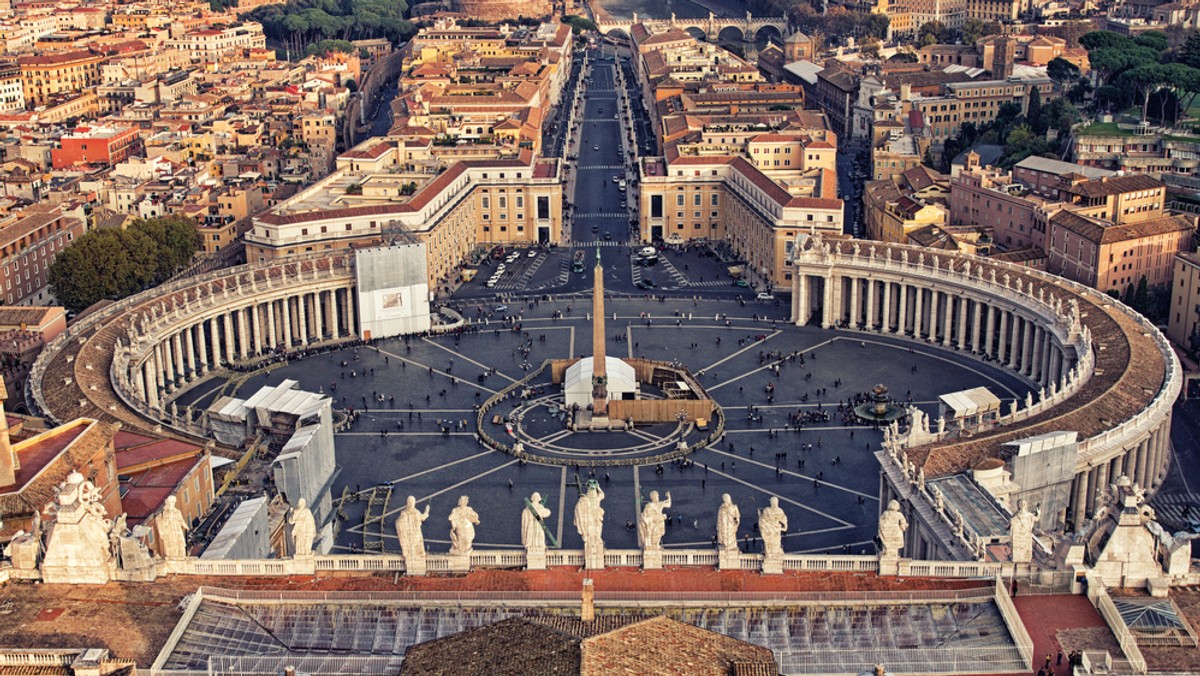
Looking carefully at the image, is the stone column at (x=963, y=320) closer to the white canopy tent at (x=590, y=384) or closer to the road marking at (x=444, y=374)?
the white canopy tent at (x=590, y=384)

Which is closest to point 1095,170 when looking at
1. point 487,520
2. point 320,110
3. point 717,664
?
point 487,520

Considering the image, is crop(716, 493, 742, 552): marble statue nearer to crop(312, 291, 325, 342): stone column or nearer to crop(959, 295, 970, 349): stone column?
crop(959, 295, 970, 349): stone column

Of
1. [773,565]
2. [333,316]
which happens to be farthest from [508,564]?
[333,316]

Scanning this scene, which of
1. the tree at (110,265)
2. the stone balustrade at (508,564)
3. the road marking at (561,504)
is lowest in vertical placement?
the road marking at (561,504)

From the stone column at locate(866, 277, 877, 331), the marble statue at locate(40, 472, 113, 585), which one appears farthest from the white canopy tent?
the marble statue at locate(40, 472, 113, 585)

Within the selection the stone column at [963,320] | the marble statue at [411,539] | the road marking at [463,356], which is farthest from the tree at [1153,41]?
the marble statue at [411,539]

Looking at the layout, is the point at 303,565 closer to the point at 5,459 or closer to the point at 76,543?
the point at 76,543
